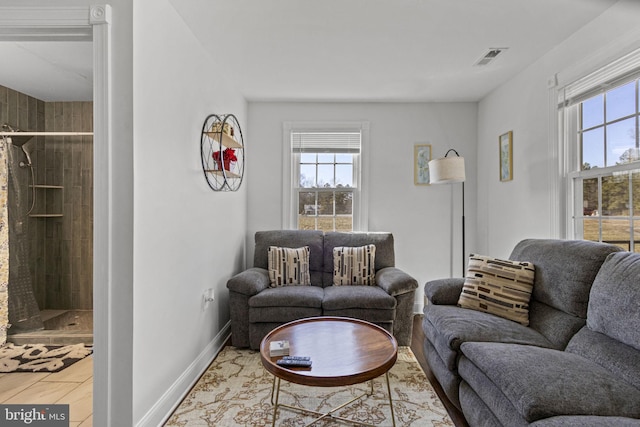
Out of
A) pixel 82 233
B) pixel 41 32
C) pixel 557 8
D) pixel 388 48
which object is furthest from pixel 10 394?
pixel 557 8

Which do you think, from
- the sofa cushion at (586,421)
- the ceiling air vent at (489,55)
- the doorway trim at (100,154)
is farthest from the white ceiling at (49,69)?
the sofa cushion at (586,421)

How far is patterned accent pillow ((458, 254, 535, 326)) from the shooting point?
7.23ft

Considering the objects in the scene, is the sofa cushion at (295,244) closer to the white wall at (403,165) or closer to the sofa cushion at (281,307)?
the white wall at (403,165)

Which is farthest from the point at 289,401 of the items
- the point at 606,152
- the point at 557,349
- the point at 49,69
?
the point at 49,69

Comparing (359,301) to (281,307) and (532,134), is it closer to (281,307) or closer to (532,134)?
(281,307)

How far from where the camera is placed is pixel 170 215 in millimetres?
2076

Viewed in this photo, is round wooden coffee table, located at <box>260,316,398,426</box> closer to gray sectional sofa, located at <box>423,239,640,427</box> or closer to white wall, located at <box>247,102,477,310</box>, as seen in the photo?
gray sectional sofa, located at <box>423,239,640,427</box>

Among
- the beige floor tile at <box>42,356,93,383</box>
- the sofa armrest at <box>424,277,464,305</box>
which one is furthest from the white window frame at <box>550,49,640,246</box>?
the beige floor tile at <box>42,356,93,383</box>

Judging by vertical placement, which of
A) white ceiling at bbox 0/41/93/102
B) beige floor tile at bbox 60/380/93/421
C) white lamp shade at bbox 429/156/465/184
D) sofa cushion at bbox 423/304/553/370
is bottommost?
beige floor tile at bbox 60/380/93/421

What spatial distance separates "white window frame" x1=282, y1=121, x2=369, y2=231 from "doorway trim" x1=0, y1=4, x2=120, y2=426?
2447 millimetres

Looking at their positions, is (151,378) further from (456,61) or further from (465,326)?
(456,61)

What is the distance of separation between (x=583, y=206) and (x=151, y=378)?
3.15 metres

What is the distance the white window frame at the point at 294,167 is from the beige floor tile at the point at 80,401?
92.8 inches

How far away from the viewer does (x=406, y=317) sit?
2.99 meters
